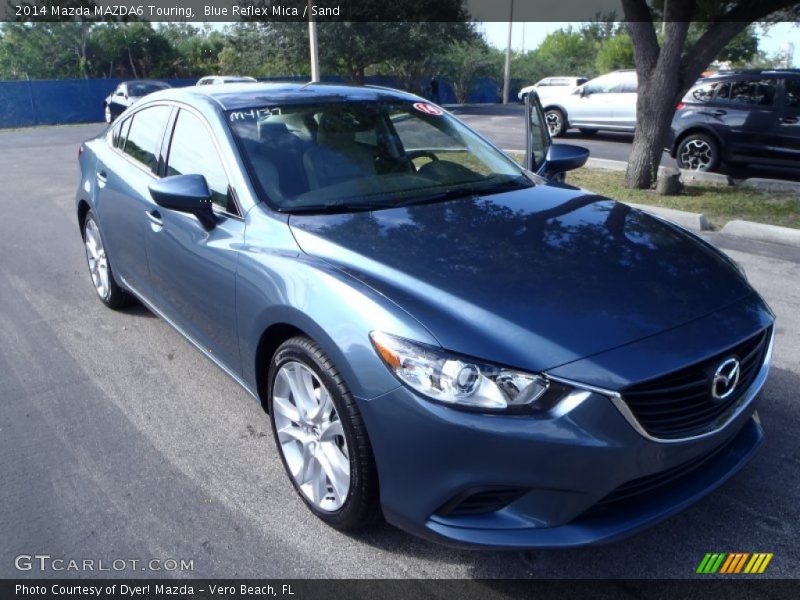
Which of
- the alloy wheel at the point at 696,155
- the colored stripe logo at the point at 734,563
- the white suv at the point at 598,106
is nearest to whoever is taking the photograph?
the colored stripe logo at the point at 734,563

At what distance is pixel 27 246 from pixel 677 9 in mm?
8064

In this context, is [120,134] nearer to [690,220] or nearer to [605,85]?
[690,220]

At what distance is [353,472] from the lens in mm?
2410

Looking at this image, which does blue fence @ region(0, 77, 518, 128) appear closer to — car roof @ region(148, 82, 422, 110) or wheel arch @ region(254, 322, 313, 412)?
car roof @ region(148, 82, 422, 110)

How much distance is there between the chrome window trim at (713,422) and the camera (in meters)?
2.07

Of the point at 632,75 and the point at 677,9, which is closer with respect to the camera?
the point at 677,9

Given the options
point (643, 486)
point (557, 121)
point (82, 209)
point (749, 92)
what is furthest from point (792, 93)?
point (643, 486)

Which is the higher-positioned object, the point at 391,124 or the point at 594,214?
the point at 391,124

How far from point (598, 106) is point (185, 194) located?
15383mm

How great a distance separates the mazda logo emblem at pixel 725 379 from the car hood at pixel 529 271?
20 cm

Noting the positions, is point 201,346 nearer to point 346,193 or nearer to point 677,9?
point 346,193

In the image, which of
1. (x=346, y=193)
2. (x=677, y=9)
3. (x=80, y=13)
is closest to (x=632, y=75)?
(x=677, y=9)

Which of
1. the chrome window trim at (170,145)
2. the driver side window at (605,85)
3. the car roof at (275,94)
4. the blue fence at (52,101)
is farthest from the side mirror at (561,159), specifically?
the blue fence at (52,101)

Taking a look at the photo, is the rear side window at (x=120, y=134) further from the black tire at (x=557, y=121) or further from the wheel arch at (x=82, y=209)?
the black tire at (x=557, y=121)
